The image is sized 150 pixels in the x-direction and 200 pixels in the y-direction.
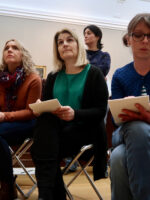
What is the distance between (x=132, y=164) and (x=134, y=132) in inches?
4.3

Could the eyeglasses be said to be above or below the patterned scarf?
above

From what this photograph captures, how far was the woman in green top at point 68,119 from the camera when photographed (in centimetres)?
119

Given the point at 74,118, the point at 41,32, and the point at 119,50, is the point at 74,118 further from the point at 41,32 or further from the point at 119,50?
the point at 119,50

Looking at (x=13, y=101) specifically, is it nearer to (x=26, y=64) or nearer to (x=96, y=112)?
(x=26, y=64)

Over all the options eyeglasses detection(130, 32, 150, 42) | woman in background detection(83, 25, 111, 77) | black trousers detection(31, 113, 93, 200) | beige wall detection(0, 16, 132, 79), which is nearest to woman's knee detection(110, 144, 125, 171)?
black trousers detection(31, 113, 93, 200)

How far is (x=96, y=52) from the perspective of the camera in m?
2.60

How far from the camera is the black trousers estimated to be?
1148mm

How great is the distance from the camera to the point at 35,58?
4.52 m

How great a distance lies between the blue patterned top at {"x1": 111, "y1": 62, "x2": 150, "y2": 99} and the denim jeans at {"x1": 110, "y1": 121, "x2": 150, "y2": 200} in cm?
28

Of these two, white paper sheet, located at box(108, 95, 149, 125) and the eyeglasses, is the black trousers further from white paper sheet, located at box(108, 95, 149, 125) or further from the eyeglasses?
the eyeglasses

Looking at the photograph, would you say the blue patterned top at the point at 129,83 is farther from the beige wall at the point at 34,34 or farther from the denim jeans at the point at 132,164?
the beige wall at the point at 34,34

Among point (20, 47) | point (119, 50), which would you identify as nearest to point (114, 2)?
point (119, 50)

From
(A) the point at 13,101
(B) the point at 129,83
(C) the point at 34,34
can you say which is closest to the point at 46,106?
(B) the point at 129,83

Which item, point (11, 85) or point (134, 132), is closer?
point (134, 132)
